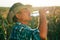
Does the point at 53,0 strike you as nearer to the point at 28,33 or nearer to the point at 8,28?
the point at 28,33

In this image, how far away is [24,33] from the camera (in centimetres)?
177

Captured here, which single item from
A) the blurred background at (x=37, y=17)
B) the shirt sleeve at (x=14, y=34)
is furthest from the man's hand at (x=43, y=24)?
the shirt sleeve at (x=14, y=34)

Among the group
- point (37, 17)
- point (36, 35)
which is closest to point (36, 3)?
point (37, 17)

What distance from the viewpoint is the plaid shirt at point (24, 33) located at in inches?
69.4

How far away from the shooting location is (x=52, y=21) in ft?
5.93

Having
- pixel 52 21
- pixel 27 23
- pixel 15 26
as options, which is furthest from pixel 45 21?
pixel 15 26

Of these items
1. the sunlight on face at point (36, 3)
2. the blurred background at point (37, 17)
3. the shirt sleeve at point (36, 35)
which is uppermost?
the sunlight on face at point (36, 3)

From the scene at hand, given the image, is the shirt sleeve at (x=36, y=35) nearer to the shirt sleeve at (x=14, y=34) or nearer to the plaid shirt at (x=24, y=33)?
the plaid shirt at (x=24, y=33)

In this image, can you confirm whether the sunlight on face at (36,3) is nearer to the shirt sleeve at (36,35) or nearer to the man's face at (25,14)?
the man's face at (25,14)

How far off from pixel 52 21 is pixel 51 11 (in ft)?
0.37

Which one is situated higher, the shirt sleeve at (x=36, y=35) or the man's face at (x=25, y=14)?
the man's face at (x=25, y=14)

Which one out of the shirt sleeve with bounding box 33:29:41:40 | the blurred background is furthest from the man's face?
the shirt sleeve with bounding box 33:29:41:40

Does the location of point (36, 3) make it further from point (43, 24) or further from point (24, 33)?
point (24, 33)

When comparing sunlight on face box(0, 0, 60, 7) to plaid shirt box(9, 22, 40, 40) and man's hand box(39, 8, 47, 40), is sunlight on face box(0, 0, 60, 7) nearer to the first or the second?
man's hand box(39, 8, 47, 40)
